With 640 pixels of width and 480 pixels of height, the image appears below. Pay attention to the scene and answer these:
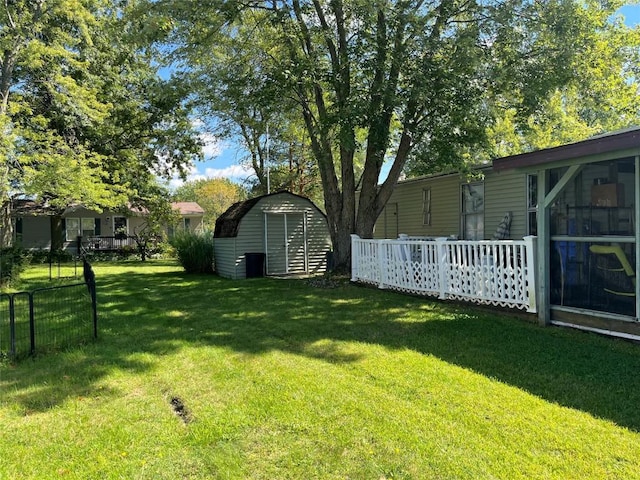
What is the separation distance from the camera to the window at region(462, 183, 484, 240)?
39.3 feet

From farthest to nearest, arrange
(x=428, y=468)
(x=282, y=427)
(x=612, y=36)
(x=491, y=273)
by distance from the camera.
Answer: (x=612, y=36), (x=491, y=273), (x=282, y=427), (x=428, y=468)

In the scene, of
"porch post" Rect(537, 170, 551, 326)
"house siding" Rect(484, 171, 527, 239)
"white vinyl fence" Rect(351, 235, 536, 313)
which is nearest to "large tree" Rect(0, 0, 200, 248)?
"white vinyl fence" Rect(351, 235, 536, 313)

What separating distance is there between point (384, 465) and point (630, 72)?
14.3m

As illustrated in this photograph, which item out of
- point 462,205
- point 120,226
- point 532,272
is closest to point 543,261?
point 532,272

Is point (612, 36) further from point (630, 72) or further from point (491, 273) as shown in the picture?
point (491, 273)

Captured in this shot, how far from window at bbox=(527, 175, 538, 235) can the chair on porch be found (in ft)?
14.4

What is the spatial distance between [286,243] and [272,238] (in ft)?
1.66

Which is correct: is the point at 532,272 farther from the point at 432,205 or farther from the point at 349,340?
the point at 432,205

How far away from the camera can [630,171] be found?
5.74m

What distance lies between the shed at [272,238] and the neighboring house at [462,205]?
2.80 meters

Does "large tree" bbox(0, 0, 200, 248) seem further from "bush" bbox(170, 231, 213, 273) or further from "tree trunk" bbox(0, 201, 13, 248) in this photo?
"bush" bbox(170, 231, 213, 273)

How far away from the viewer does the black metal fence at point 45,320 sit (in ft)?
17.6

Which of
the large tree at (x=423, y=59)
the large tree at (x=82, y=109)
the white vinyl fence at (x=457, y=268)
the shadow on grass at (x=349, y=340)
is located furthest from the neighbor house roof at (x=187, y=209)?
the white vinyl fence at (x=457, y=268)

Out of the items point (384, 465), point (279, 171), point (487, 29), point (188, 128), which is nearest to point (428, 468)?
point (384, 465)
